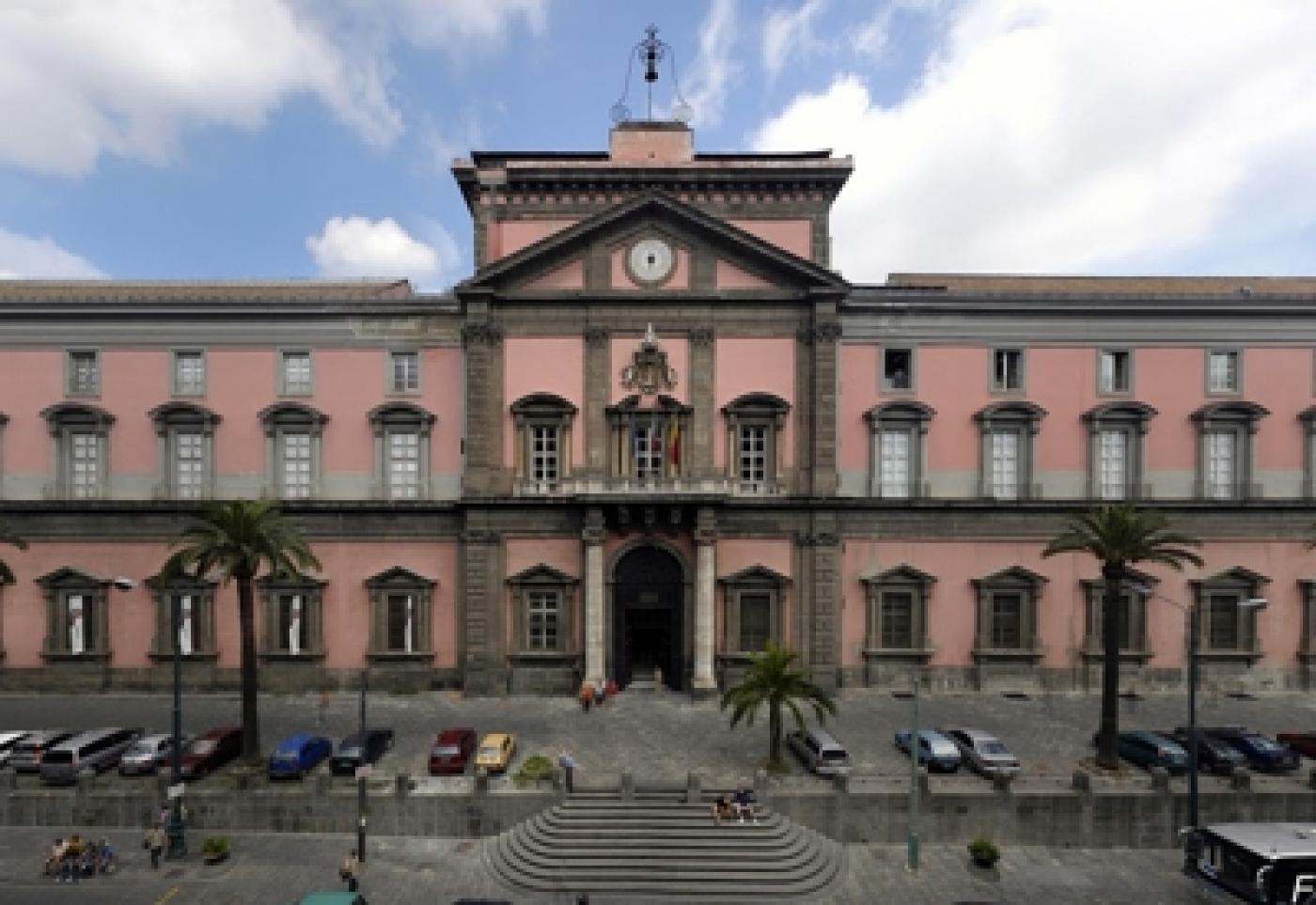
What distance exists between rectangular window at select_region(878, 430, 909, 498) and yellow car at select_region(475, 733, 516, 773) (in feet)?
64.0

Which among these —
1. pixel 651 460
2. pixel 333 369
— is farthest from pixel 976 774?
pixel 333 369

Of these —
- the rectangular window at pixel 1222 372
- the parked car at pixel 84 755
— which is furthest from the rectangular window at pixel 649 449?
Answer: the rectangular window at pixel 1222 372

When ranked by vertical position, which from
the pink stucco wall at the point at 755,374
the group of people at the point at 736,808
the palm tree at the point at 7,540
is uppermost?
the pink stucco wall at the point at 755,374

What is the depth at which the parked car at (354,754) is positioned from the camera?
72.8 ft

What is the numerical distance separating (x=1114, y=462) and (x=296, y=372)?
38494 millimetres

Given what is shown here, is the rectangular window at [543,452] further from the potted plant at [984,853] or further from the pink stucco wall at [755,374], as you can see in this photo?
the potted plant at [984,853]

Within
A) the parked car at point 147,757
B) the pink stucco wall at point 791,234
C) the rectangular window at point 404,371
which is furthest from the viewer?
the pink stucco wall at point 791,234

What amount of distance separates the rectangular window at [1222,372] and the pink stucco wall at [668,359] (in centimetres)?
2436

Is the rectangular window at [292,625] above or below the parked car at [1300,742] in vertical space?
above

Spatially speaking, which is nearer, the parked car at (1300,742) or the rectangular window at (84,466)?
the parked car at (1300,742)

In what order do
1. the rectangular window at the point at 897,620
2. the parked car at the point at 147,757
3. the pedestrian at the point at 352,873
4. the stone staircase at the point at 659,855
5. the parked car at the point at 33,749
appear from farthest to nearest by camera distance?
the rectangular window at the point at 897,620, the parked car at the point at 33,749, the parked car at the point at 147,757, the stone staircase at the point at 659,855, the pedestrian at the point at 352,873

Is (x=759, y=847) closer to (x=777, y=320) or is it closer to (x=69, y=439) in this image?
(x=777, y=320)

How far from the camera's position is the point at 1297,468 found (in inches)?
1241

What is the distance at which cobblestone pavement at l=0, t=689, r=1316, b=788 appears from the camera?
77.4ft
